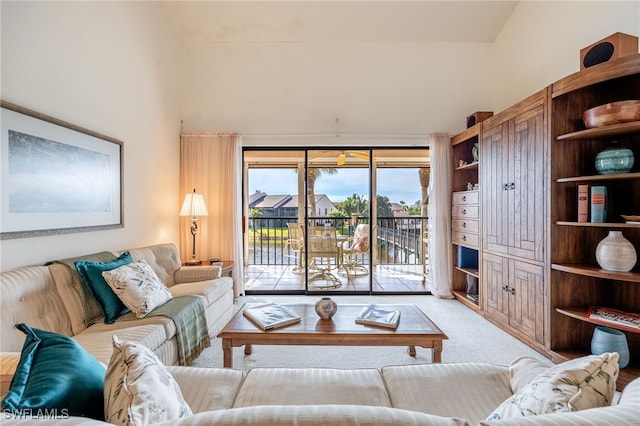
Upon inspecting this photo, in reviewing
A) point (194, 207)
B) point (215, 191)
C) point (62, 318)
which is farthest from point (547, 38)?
point (62, 318)

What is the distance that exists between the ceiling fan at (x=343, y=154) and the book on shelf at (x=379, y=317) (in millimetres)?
2660

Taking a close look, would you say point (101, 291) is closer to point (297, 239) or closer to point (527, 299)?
point (297, 239)

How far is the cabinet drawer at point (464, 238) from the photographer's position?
142 inches

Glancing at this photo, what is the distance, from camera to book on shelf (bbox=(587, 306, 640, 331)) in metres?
2.04

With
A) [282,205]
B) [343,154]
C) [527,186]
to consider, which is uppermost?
[343,154]

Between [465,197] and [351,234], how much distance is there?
1.80 meters

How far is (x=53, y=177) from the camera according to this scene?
7.07 ft

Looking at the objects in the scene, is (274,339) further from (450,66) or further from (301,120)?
(450,66)

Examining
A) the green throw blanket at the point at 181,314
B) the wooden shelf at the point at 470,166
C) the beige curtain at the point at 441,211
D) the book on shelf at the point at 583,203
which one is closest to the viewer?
the green throw blanket at the point at 181,314

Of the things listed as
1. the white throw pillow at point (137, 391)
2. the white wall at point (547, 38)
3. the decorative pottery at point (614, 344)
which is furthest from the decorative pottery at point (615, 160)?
the white throw pillow at point (137, 391)

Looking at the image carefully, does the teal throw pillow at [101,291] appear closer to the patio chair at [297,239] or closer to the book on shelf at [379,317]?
the book on shelf at [379,317]

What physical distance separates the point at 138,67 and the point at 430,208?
12.7ft

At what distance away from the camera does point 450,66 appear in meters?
4.18

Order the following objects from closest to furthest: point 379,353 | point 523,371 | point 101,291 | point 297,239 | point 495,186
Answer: point 523,371
point 101,291
point 379,353
point 495,186
point 297,239
